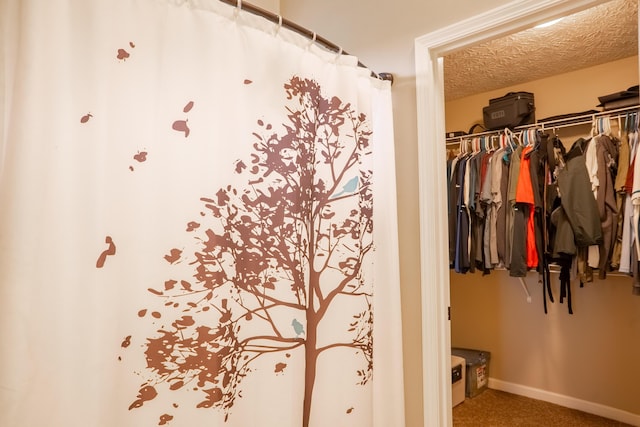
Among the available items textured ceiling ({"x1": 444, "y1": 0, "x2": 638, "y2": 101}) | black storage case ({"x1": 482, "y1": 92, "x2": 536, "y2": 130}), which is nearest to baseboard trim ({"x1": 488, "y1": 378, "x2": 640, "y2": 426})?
black storage case ({"x1": 482, "y1": 92, "x2": 536, "y2": 130})

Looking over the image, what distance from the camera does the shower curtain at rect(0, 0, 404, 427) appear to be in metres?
0.73

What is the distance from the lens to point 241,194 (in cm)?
105

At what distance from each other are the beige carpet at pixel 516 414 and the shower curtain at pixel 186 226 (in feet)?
5.49

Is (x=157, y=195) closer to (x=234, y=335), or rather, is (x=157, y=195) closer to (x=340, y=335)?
(x=234, y=335)

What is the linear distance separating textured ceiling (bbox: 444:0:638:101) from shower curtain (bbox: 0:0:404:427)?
1164 millimetres

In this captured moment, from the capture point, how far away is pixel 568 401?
9.21ft

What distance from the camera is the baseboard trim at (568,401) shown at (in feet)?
8.48

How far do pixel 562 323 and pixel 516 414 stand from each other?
79 centimetres

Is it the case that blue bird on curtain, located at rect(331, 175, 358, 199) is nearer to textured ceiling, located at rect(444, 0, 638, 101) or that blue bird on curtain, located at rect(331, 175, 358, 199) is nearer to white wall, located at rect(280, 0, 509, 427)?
white wall, located at rect(280, 0, 509, 427)

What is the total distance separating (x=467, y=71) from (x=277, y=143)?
7.41ft

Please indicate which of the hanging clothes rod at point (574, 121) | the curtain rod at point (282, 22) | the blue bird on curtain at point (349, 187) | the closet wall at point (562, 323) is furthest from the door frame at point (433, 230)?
the closet wall at point (562, 323)

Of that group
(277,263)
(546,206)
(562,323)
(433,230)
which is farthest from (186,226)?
(562,323)

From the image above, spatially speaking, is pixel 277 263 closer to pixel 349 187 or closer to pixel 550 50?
pixel 349 187

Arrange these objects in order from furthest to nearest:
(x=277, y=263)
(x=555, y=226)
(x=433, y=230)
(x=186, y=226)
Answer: (x=555, y=226) → (x=433, y=230) → (x=277, y=263) → (x=186, y=226)
